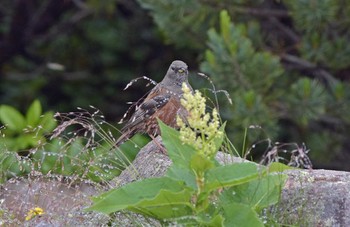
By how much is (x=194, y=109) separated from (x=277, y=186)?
588 mm

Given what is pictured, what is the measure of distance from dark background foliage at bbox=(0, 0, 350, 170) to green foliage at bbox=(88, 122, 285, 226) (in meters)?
1.65

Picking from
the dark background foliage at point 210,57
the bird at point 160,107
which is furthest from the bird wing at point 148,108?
the dark background foliage at point 210,57

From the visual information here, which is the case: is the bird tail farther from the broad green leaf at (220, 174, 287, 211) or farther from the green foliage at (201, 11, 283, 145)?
the green foliage at (201, 11, 283, 145)

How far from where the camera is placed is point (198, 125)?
11.9 feet

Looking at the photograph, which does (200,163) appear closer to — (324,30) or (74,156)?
(74,156)

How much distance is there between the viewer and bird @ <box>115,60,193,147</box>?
567 centimetres

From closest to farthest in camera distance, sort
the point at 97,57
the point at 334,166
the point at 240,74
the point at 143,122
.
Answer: the point at 143,122 < the point at 240,74 < the point at 334,166 < the point at 97,57

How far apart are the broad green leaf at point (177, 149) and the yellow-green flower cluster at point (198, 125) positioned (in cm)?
9

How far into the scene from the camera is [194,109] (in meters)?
3.63

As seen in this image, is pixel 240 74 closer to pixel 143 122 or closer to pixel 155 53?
pixel 143 122

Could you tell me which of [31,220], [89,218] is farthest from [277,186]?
[31,220]

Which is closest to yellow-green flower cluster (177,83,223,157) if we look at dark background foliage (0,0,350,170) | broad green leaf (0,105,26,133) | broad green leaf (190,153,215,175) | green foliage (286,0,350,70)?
broad green leaf (190,153,215,175)

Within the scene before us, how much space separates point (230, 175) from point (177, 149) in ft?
0.80

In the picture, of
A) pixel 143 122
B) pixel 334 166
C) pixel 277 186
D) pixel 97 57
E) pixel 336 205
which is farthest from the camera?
pixel 97 57
